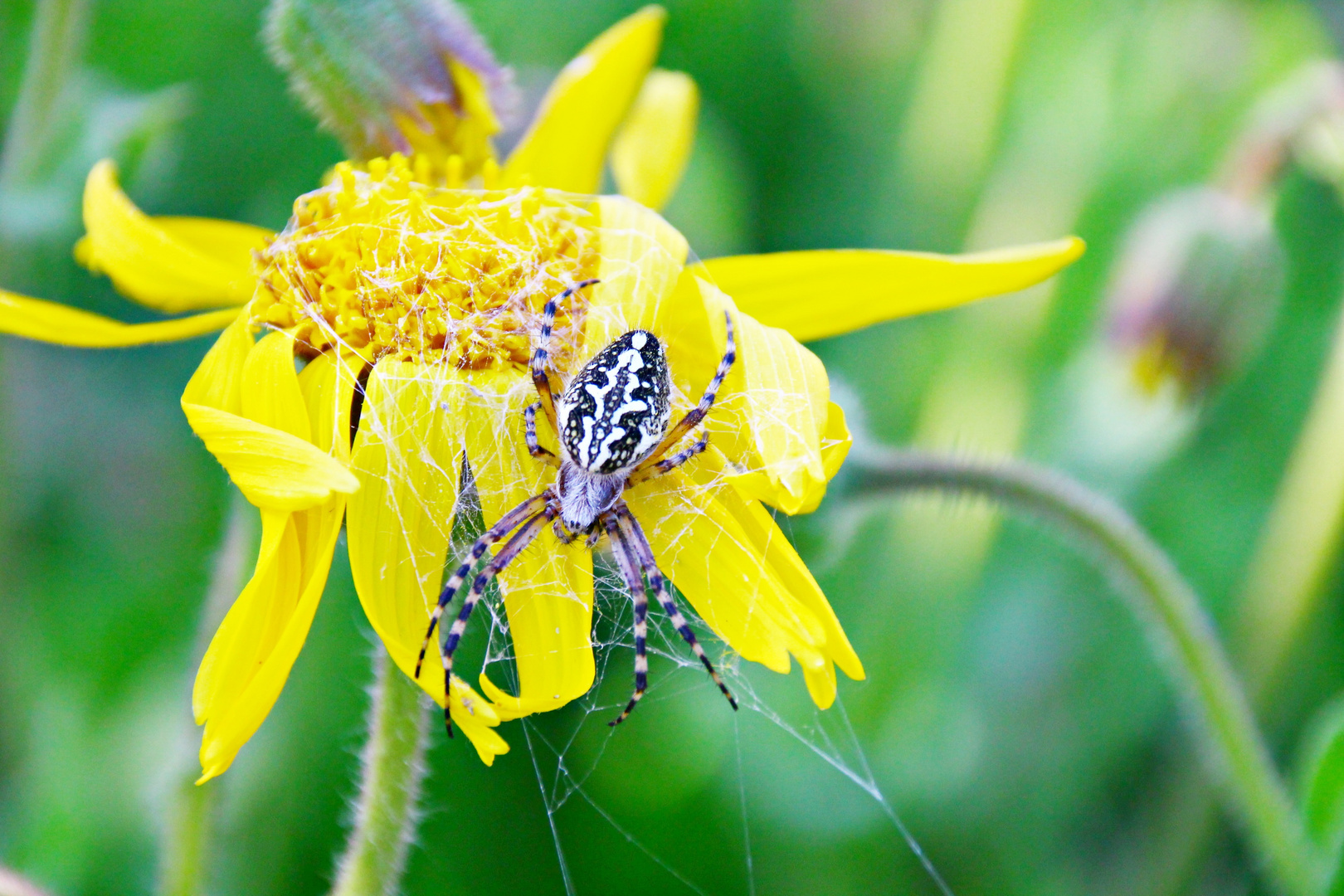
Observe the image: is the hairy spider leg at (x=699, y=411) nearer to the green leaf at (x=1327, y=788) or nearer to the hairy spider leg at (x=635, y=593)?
the hairy spider leg at (x=635, y=593)

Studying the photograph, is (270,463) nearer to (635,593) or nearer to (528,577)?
(528,577)

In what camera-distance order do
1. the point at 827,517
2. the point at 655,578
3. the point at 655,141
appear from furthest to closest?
1. the point at 655,141
2. the point at 827,517
3. the point at 655,578

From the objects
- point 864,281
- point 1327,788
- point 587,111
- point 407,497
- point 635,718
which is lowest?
point 635,718

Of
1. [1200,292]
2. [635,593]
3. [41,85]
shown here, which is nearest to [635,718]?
[635,593]

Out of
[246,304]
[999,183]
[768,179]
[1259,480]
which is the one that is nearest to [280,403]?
[246,304]

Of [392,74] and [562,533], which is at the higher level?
[392,74]

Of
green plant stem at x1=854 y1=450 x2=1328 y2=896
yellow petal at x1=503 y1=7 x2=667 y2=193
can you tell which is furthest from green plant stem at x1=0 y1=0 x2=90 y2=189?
green plant stem at x1=854 y1=450 x2=1328 y2=896
